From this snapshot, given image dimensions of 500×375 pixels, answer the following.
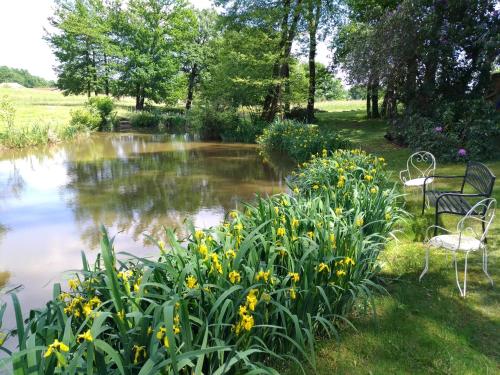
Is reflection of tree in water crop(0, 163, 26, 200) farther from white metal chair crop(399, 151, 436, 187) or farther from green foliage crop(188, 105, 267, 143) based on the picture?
green foliage crop(188, 105, 267, 143)

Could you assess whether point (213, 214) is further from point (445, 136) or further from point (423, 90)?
point (423, 90)

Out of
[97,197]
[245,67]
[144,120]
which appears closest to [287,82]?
[245,67]

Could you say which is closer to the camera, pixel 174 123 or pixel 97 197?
pixel 97 197

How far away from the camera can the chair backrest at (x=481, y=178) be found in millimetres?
4166

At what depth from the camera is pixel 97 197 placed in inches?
350

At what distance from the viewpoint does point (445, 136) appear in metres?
9.76

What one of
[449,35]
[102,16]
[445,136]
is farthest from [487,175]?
[102,16]

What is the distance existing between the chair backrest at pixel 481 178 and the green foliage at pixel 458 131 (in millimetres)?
4521

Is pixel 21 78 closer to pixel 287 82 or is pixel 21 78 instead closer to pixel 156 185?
pixel 287 82

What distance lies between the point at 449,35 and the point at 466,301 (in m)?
9.24

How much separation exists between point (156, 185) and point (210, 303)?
813cm

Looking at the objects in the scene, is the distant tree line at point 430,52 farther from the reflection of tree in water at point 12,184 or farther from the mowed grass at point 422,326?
the reflection of tree in water at point 12,184

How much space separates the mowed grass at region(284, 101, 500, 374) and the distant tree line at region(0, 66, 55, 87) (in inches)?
3763

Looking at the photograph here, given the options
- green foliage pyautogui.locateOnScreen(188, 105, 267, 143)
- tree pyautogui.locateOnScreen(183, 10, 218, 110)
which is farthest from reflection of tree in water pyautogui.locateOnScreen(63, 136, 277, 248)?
tree pyautogui.locateOnScreen(183, 10, 218, 110)
